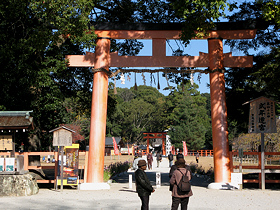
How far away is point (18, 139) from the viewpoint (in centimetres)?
1572

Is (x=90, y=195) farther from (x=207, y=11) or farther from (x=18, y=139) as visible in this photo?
(x=207, y=11)

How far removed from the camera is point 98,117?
546 inches

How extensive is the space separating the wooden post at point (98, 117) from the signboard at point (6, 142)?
305 centimetres

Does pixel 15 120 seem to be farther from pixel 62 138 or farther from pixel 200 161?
pixel 200 161

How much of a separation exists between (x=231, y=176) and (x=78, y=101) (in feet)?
31.2

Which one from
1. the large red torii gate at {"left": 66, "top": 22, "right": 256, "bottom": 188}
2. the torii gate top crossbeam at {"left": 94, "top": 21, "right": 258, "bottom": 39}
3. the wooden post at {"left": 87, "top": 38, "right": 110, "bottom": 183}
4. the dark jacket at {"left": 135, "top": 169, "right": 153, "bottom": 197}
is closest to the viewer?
the dark jacket at {"left": 135, "top": 169, "right": 153, "bottom": 197}

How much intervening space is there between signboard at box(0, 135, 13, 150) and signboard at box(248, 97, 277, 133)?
30.5 ft

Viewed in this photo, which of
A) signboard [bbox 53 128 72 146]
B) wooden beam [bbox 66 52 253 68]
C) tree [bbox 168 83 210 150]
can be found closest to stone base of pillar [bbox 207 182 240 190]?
wooden beam [bbox 66 52 253 68]

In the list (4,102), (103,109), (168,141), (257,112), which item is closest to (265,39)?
(257,112)

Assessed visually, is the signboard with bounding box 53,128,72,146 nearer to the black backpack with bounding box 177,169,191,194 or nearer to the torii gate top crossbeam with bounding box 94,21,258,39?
the torii gate top crossbeam with bounding box 94,21,258,39

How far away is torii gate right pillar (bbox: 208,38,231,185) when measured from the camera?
537 inches

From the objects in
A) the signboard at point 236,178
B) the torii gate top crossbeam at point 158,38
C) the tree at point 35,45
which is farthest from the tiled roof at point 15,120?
the signboard at point 236,178

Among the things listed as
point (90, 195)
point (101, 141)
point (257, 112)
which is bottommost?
point (90, 195)

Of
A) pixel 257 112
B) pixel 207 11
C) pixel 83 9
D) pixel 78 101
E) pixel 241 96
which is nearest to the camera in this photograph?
pixel 207 11
